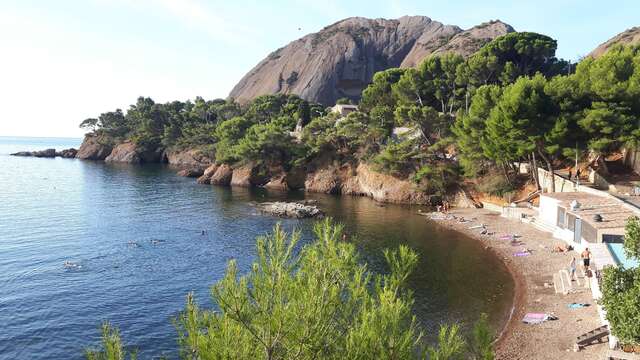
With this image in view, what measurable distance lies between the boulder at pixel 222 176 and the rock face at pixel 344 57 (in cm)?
6988

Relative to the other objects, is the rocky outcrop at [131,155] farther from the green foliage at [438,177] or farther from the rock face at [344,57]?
the green foliage at [438,177]

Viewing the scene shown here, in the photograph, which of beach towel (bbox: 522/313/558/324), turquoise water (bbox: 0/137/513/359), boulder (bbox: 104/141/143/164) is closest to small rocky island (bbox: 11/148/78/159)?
boulder (bbox: 104/141/143/164)

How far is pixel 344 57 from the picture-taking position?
15512 cm

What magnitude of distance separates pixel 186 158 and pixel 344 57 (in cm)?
6614

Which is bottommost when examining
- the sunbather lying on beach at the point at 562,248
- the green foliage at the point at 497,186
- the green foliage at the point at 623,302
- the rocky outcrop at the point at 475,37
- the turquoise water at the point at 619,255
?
the sunbather lying on beach at the point at 562,248

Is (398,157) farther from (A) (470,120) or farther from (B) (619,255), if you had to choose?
(B) (619,255)

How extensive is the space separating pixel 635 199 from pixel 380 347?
37.9 meters

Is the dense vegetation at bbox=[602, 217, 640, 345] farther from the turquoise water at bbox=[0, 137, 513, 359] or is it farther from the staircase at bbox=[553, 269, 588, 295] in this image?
the staircase at bbox=[553, 269, 588, 295]

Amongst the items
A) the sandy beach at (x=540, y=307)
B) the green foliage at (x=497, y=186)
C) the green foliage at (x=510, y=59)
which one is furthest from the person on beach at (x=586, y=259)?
→ the green foliage at (x=510, y=59)

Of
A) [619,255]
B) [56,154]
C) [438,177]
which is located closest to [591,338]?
[619,255]

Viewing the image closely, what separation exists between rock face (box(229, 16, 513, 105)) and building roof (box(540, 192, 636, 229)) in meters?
111

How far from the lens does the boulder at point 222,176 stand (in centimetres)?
8231

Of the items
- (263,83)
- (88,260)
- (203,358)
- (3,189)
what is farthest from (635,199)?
(263,83)

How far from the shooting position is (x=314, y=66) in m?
155
